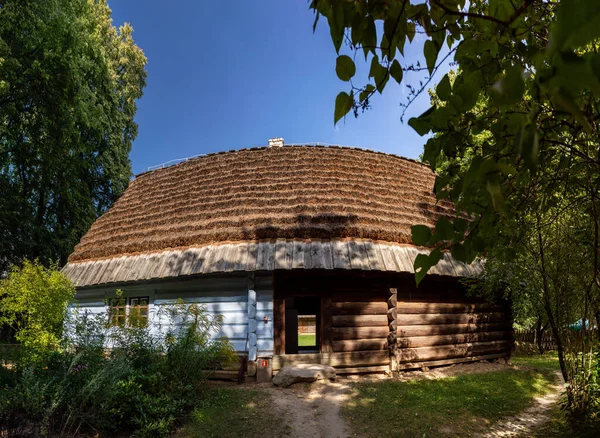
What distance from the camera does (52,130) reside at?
15.4 metres

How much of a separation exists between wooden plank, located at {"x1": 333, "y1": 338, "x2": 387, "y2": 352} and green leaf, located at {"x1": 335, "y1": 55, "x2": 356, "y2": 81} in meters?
9.37

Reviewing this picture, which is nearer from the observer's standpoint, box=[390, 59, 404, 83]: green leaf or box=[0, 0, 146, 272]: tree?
box=[390, 59, 404, 83]: green leaf

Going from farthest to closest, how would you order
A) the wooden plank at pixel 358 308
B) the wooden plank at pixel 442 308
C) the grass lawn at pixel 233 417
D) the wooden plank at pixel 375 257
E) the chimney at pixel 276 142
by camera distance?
the chimney at pixel 276 142 → the wooden plank at pixel 442 308 → the wooden plank at pixel 358 308 → the wooden plank at pixel 375 257 → the grass lawn at pixel 233 417

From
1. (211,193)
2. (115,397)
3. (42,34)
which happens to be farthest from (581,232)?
(42,34)

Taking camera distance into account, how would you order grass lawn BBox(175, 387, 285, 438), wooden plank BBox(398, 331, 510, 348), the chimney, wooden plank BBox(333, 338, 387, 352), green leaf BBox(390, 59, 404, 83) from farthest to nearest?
the chimney, wooden plank BBox(398, 331, 510, 348), wooden plank BBox(333, 338, 387, 352), grass lawn BBox(175, 387, 285, 438), green leaf BBox(390, 59, 404, 83)

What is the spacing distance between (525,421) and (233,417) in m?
5.37

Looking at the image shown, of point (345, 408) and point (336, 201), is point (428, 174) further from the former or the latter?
point (345, 408)

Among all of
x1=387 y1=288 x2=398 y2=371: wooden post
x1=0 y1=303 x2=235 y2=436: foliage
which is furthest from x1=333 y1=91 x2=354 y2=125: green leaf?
x1=387 y1=288 x2=398 y2=371: wooden post

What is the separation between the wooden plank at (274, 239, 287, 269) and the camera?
9414 mm

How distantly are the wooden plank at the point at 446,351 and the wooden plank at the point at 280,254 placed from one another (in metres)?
4.09

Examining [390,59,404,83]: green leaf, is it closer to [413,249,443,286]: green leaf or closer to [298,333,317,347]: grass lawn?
[413,249,443,286]: green leaf

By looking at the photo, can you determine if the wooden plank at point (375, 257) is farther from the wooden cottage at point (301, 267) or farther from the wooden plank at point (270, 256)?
the wooden plank at point (270, 256)

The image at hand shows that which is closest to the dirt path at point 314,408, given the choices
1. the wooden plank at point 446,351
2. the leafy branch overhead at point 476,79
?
the wooden plank at point 446,351

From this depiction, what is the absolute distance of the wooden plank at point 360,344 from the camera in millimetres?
9930
